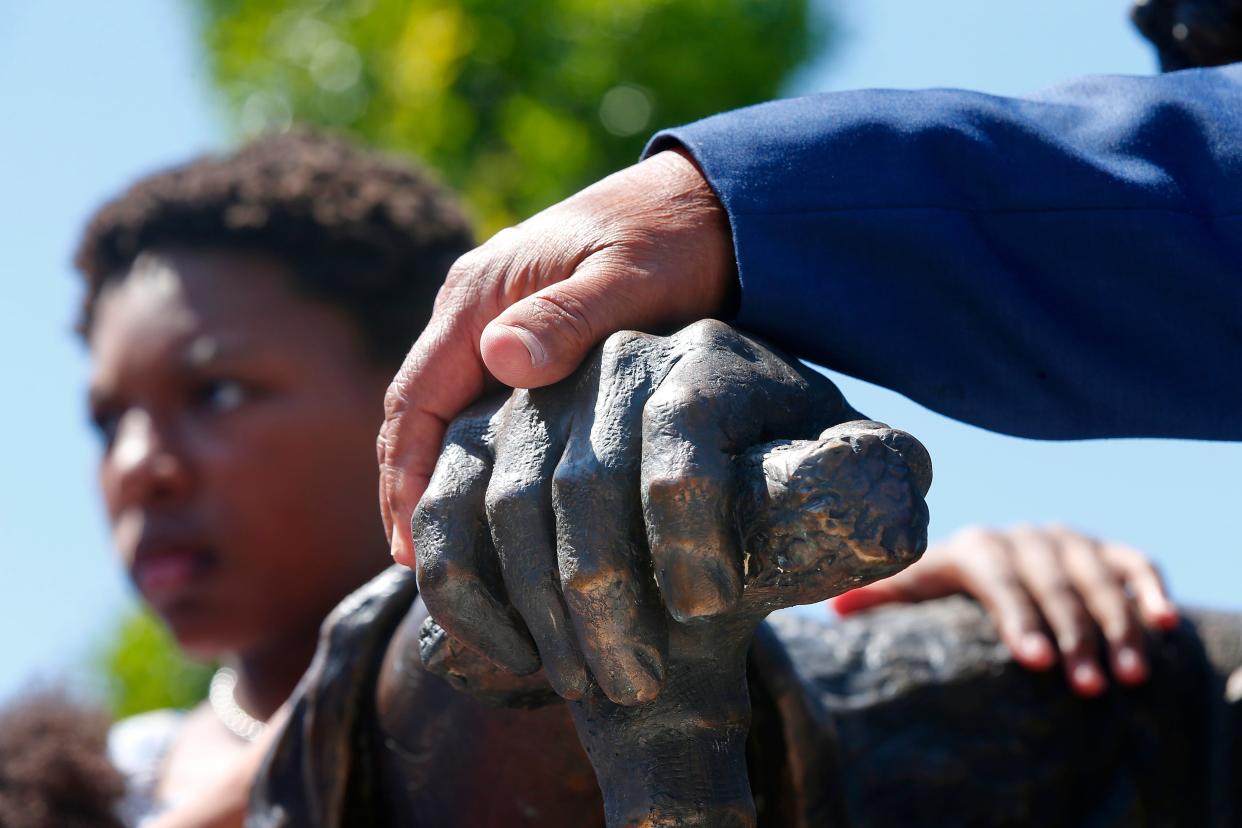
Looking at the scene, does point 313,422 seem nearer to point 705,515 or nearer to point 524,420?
point 524,420

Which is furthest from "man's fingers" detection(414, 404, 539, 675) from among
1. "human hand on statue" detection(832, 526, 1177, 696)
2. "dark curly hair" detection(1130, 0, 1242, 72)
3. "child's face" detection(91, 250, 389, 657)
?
"child's face" detection(91, 250, 389, 657)

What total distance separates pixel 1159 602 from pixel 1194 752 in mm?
166

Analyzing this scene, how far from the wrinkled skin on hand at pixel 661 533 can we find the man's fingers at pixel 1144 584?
0.80 m

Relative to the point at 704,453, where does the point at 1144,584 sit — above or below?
Answer: below

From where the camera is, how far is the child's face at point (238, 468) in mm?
2166

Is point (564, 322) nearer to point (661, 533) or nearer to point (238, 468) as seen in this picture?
point (661, 533)

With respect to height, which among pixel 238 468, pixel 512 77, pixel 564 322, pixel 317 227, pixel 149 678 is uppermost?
pixel 564 322

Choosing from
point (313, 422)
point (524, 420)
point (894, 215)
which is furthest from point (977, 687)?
point (313, 422)

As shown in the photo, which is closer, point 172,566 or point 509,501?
point 509,501

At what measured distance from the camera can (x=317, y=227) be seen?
2477 millimetres

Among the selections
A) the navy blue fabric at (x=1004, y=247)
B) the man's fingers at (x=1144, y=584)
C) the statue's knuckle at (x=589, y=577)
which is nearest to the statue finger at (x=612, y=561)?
the statue's knuckle at (x=589, y=577)

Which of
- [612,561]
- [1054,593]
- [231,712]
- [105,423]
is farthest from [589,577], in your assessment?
[231,712]

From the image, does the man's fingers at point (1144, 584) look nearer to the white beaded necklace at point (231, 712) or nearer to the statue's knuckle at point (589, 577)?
the statue's knuckle at point (589, 577)

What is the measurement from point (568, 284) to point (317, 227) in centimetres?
162
